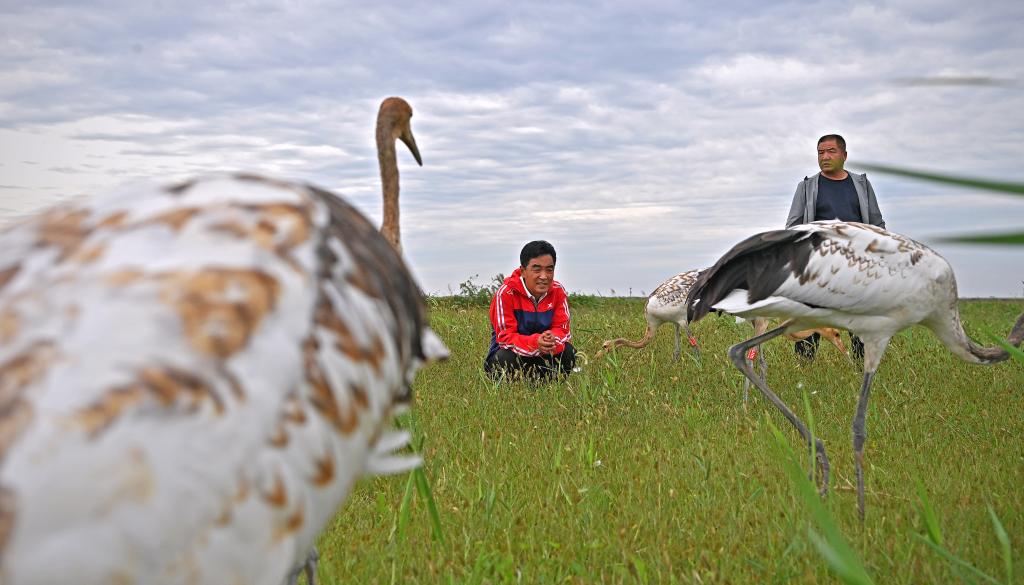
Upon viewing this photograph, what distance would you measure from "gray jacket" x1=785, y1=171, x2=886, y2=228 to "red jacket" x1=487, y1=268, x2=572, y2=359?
279cm

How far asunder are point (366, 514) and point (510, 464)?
1068 mm

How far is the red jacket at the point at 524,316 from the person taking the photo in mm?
7852

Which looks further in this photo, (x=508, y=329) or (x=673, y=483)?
(x=508, y=329)

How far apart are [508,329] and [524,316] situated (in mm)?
190

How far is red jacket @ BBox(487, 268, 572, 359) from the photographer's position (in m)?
7.85

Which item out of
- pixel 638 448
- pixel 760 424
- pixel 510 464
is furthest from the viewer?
pixel 760 424

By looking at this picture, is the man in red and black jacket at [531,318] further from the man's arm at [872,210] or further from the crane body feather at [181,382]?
the crane body feather at [181,382]

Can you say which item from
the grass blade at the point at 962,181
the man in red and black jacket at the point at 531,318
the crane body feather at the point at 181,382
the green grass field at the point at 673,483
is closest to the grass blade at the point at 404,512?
the green grass field at the point at 673,483

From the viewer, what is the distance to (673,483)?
4.99 meters

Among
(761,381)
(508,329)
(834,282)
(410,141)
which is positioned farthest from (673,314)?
(410,141)

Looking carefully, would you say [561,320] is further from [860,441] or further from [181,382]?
[181,382]

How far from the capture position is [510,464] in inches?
212

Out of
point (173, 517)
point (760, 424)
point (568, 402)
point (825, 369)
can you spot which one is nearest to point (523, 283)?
point (568, 402)

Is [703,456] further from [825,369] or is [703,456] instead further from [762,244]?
[825,369]
